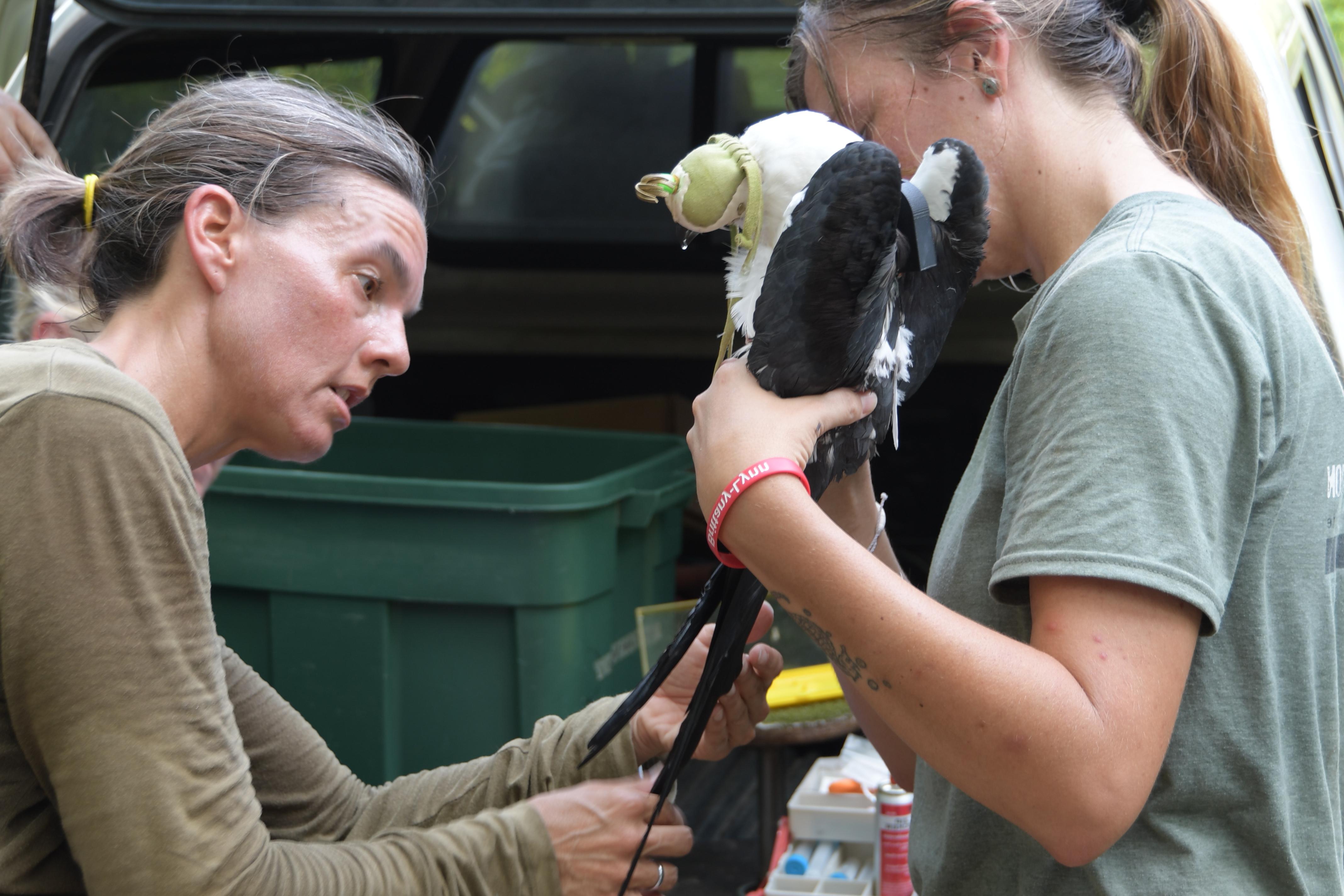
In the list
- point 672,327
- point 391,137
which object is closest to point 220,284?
point 391,137

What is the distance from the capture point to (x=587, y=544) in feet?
7.41

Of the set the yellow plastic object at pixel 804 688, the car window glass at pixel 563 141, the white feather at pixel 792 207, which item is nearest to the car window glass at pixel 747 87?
the car window glass at pixel 563 141

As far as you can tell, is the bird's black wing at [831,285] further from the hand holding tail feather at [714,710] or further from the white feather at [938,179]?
the hand holding tail feather at [714,710]

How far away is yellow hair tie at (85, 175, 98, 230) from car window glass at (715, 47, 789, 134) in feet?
8.89

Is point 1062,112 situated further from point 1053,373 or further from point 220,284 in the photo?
point 220,284

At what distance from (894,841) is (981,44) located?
1220 mm

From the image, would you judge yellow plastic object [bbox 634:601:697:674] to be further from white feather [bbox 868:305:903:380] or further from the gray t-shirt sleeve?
the gray t-shirt sleeve

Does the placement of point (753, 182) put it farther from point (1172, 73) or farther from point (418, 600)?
point (418, 600)

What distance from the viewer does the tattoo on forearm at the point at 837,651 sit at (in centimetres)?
90

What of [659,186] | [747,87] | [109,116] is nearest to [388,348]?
[659,186]

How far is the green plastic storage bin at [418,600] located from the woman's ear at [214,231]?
0.99 metres

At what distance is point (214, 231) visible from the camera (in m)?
1.24

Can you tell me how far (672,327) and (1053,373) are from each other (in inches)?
128

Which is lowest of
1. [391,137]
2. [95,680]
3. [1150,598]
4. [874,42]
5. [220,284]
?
[95,680]
